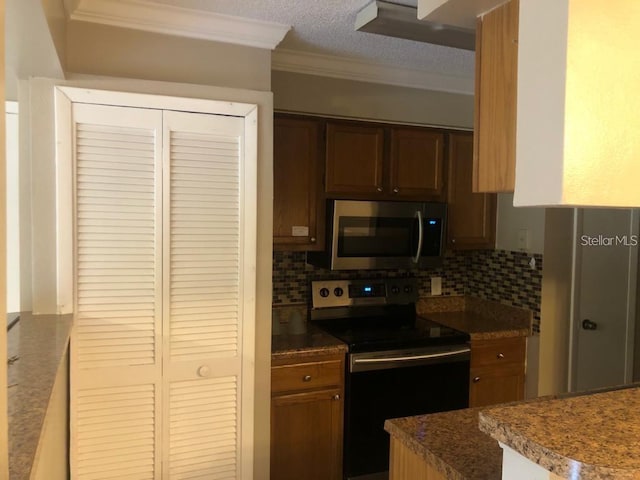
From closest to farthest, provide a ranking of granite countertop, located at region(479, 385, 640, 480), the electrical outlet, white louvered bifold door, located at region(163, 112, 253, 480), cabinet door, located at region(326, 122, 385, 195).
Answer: granite countertop, located at region(479, 385, 640, 480) → white louvered bifold door, located at region(163, 112, 253, 480) → cabinet door, located at region(326, 122, 385, 195) → the electrical outlet

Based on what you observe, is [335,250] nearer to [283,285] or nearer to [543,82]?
[283,285]

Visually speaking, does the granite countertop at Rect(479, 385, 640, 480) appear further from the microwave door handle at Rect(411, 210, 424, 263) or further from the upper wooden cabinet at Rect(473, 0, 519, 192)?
the microwave door handle at Rect(411, 210, 424, 263)

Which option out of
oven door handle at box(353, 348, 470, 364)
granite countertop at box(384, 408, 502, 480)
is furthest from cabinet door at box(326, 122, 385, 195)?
granite countertop at box(384, 408, 502, 480)

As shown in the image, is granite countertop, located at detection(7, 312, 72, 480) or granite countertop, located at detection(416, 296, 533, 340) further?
granite countertop, located at detection(416, 296, 533, 340)

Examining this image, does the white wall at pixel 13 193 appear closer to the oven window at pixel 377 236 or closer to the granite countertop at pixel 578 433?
the oven window at pixel 377 236

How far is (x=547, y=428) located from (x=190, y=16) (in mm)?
2052

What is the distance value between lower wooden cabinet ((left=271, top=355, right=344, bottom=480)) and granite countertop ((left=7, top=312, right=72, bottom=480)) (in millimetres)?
1084

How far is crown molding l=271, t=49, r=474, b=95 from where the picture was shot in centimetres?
286

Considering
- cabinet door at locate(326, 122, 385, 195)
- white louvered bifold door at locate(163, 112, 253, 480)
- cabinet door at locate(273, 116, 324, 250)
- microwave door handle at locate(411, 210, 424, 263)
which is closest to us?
white louvered bifold door at locate(163, 112, 253, 480)

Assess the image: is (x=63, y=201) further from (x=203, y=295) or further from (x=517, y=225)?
(x=517, y=225)

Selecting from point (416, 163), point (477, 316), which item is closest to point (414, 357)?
point (477, 316)

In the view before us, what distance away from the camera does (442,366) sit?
296 cm

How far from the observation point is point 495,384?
3137 mm

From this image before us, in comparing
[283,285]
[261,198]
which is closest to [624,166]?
[261,198]
